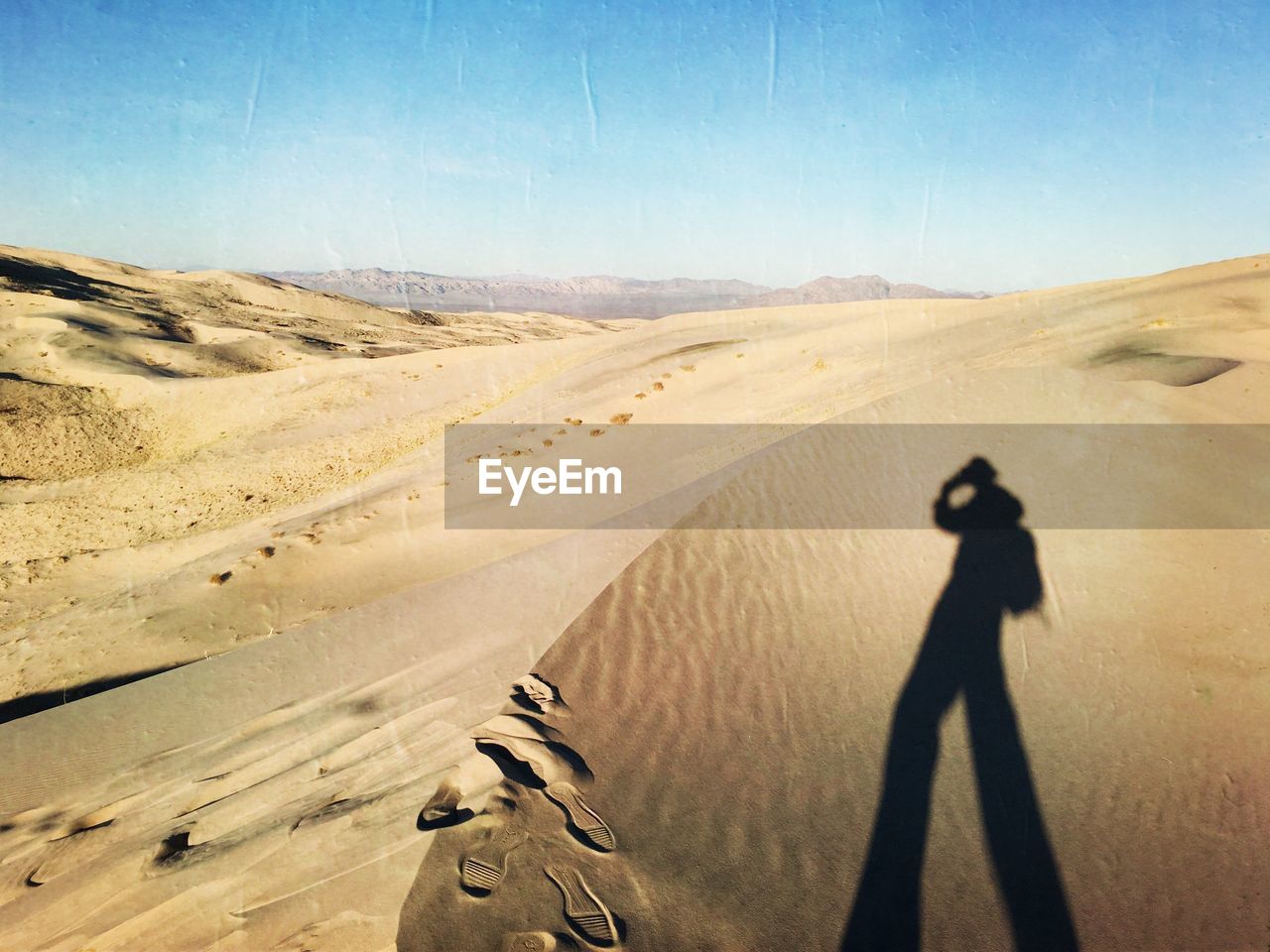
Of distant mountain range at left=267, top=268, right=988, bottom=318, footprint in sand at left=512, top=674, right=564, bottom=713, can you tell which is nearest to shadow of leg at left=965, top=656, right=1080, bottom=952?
footprint in sand at left=512, top=674, right=564, bottom=713

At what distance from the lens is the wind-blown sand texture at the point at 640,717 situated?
3.53m

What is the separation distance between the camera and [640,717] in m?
4.76

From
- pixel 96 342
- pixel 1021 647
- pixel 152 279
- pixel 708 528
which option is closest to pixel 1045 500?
pixel 1021 647

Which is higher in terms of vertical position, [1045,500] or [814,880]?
[1045,500]

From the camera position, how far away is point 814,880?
371 centimetres

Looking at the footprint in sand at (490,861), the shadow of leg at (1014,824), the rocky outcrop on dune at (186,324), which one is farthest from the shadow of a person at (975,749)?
the rocky outcrop on dune at (186,324)

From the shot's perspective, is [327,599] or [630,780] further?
[327,599]

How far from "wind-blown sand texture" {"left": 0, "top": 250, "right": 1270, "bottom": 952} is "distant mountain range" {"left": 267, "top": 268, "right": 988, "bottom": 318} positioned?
81.5 meters

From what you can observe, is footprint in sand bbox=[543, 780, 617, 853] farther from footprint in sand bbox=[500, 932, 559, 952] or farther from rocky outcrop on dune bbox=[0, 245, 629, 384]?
rocky outcrop on dune bbox=[0, 245, 629, 384]

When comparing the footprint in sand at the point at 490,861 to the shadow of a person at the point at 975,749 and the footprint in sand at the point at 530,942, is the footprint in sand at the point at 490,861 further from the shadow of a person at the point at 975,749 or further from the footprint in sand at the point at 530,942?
the shadow of a person at the point at 975,749

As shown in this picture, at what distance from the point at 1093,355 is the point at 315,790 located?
369 inches

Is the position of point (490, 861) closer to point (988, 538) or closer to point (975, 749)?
point (975, 749)

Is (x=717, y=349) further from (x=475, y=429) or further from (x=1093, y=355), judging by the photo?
(x=1093, y=355)

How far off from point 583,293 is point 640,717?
155 meters
